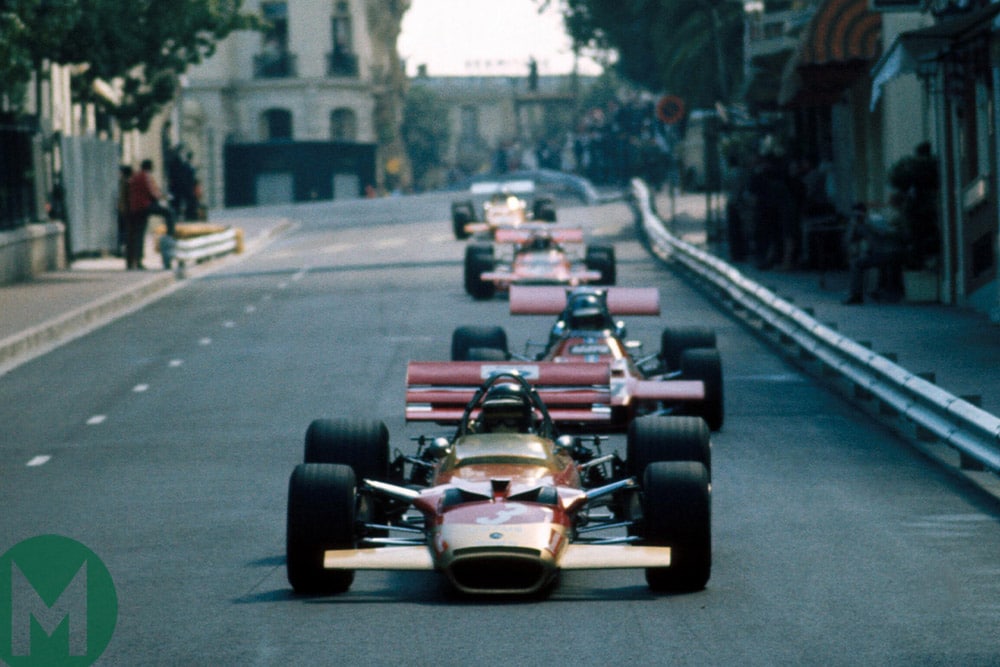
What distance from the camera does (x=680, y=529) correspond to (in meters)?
9.09

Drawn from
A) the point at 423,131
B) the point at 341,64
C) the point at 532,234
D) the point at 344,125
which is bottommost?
the point at 532,234

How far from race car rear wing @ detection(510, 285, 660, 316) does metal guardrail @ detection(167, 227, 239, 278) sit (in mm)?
18786

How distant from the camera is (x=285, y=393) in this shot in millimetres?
18328

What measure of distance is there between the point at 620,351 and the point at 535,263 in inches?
495

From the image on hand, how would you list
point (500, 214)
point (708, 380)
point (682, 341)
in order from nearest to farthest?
point (708, 380)
point (682, 341)
point (500, 214)

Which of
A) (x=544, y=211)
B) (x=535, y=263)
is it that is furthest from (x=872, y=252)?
(x=544, y=211)

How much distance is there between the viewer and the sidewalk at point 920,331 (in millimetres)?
Answer: 17359

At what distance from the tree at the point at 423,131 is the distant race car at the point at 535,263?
86.4m

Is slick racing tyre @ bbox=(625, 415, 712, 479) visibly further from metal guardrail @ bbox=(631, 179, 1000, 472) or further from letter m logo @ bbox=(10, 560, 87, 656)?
letter m logo @ bbox=(10, 560, 87, 656)

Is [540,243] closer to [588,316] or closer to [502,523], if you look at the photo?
[588,316]

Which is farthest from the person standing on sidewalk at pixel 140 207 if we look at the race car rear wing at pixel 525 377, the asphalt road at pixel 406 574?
the race car rear wing at pixel 525 377

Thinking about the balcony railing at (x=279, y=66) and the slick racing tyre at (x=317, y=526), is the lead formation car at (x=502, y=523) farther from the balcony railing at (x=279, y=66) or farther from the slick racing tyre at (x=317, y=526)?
the balcony railing at (x=279, y=66)

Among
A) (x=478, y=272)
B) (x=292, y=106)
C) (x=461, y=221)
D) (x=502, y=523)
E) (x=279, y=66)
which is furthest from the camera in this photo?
(x=279, y=66)

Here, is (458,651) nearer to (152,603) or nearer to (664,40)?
(152,603)
